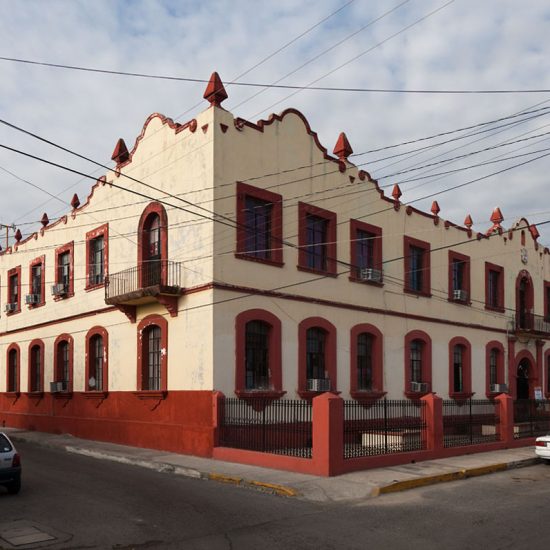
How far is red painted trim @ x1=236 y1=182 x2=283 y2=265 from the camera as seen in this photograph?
1898 centimetres

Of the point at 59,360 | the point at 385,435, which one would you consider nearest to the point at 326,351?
the point at 385,435

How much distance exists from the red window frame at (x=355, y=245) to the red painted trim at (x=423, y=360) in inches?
106

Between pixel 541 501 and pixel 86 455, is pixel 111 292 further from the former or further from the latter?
pixel 541 501

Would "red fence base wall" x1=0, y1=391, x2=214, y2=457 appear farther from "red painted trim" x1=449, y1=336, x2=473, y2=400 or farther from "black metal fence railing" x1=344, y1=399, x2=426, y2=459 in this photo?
"red painted trim" x1=449, y1=336, x2=473, y2=400

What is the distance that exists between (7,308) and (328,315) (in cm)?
1658

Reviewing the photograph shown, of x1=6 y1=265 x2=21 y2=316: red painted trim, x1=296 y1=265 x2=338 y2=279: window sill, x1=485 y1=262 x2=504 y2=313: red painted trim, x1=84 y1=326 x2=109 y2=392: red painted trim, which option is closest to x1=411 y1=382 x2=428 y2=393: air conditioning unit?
x1=296 y1=265 x2=338 y2=279: window sill

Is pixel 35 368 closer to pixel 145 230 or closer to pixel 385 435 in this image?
pixel 145 230

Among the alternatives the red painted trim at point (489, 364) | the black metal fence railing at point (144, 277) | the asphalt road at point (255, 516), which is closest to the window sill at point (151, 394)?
the black metal fence railing at point (144, 277)

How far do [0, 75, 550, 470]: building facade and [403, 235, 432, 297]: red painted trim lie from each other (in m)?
0.07

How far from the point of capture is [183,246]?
1947cm

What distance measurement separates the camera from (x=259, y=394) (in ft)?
61.6

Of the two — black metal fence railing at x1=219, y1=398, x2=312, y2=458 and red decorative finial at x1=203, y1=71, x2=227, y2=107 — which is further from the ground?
red decorative finial at x1=203, y1=71, x2=227, y2=107

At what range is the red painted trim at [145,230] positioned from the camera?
795 inches

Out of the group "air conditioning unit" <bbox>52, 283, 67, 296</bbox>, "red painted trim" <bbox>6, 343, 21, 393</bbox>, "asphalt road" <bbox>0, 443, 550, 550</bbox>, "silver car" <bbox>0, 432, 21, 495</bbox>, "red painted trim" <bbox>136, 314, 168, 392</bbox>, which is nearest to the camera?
"asphalt road" <bbox>0, 443, 550, 550</bbox>
